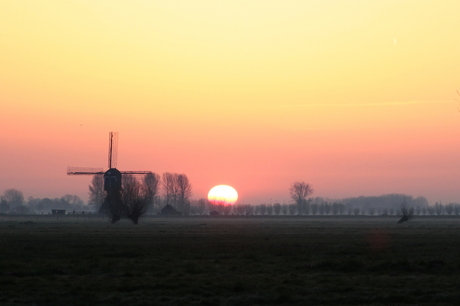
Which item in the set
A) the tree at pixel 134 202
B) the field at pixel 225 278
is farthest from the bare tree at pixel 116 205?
the field at pixel 225 278

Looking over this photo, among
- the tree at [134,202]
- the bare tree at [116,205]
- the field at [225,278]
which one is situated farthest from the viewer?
the bare tree at [116,205]

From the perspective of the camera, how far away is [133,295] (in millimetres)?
21578

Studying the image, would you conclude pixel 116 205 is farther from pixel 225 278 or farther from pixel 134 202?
pixel 225 278

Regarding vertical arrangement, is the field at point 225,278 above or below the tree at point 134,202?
below

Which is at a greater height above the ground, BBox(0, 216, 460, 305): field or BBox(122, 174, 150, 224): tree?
BBox(122, 174, 150, 224): tree

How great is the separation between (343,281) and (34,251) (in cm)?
2325

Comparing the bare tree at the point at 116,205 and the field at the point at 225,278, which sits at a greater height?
the bare tree at the point at 116,205

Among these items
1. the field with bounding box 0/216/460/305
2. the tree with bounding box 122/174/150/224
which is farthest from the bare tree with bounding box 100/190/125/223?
the field with bounding box 0/216/460/305

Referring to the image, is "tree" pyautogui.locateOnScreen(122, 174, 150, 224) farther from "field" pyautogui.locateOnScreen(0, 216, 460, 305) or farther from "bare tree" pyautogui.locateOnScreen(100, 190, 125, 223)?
"field" pyautogui.locateOnScreen(0, 216, 460, 305)

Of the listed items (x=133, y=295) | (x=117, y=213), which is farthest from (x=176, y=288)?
(x=117, y=213)

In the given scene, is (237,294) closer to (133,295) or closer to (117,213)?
(133,295)

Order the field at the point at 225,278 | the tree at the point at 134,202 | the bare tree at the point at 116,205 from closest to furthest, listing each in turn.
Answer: the field at the point at 225,278, the tree at the point at 134,202, the bare tree at the point at 116,205

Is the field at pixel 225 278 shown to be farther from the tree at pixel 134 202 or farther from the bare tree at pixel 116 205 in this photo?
the bare tree at pixel 116 205

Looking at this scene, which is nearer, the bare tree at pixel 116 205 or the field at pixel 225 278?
the field at pixel 225 278
